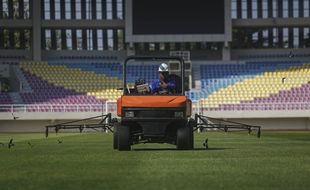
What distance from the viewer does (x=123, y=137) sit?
61.4 feet

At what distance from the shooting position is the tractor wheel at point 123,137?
60.8 ft

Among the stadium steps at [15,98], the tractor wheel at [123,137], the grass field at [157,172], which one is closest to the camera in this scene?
the grass field at [157,172]

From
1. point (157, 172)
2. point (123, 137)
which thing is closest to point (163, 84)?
point (123, 137)

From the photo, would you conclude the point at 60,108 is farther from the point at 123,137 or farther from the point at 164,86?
the point at 164,86

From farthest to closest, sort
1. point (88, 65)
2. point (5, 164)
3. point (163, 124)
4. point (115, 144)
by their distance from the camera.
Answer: point (88, 65)
point (115, 144)
point (163, 124)
point (5, 164)

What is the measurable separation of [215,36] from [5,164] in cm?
5841

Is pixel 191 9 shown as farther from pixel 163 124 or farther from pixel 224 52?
pixel 163 124

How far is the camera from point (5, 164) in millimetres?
14633

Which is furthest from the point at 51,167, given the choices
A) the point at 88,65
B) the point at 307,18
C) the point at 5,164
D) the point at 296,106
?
the point at 307,18

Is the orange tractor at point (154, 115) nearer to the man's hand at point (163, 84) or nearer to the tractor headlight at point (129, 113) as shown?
the tractor headlight at point (129, 113)

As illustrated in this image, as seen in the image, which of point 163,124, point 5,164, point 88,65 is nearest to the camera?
point 5,164

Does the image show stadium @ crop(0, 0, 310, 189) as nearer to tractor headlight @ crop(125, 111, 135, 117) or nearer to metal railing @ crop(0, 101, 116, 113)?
metal railing @ crop(0, 101, 116, 113)

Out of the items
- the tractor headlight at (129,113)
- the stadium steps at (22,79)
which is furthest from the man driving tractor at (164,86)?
the stadium steps at (22,79)

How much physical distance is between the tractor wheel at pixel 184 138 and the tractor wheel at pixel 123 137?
128 centimetres
